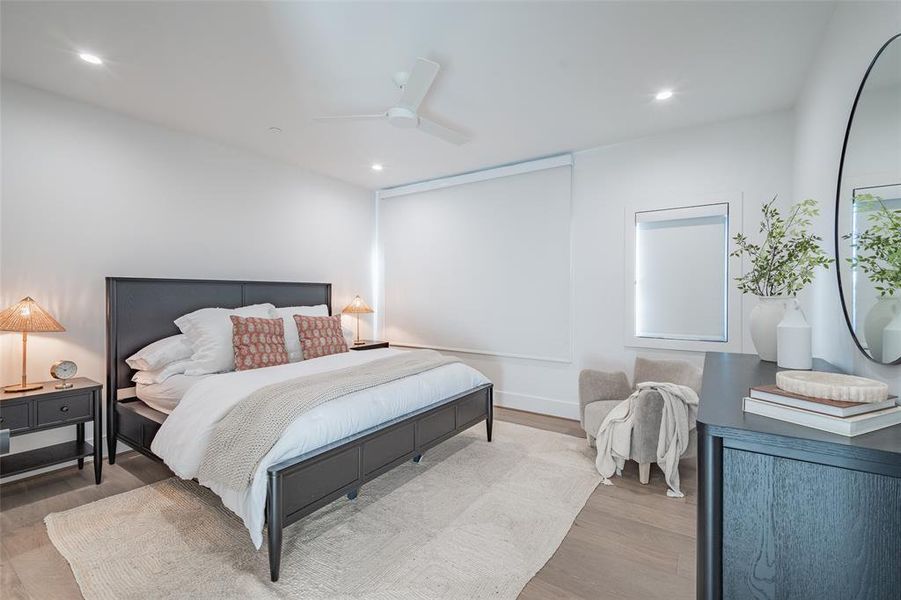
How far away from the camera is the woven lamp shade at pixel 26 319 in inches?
99.4

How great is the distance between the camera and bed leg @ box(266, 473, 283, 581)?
6.09 ft

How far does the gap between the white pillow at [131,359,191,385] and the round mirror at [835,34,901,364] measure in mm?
3763

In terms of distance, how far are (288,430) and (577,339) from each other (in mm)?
3071

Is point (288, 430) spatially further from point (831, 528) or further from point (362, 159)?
point (362, 159)

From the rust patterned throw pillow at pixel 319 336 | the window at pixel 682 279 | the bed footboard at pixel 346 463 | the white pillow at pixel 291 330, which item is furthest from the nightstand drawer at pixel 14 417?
the window at pixel 682 279

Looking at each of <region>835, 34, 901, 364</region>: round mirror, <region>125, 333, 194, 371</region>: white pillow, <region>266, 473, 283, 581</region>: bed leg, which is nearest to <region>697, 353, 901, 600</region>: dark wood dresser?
<region>835, 34, 901, 364</region>: round mirror

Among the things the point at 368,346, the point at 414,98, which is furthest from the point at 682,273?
the point at 368,346

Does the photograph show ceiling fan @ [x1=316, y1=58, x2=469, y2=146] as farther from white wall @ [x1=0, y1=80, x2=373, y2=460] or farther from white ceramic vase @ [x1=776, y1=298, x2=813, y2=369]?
white ceramic vase @ [x1=776, y1=298, x2=813, y2=369]

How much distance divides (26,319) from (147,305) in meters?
0.81

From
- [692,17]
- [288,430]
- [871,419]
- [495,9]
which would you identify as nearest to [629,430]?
[871,419]

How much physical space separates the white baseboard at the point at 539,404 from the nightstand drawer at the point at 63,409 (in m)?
3.66

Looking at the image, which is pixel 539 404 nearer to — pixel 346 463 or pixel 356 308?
pixel 356 308

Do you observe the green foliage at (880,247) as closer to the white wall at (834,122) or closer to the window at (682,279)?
the white wall at (834,122)

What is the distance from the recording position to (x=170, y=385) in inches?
113
